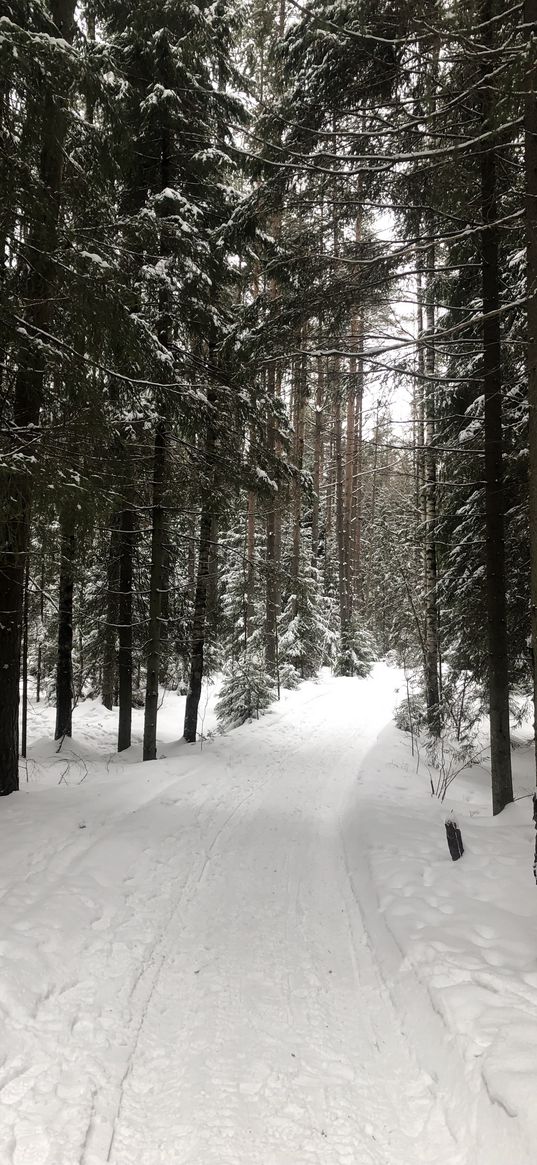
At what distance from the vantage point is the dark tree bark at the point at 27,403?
4.93m

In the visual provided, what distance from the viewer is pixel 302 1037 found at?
10.5 feet

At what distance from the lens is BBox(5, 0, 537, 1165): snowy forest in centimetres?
290

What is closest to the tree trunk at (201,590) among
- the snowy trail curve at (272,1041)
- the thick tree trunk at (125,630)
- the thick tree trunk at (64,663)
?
the thick tree trunk at (125,630)

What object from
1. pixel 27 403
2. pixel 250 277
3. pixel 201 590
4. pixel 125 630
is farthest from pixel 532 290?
pixel 125 630

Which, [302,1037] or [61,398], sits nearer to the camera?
[302,1037]

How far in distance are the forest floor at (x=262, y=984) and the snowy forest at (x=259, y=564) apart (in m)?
0.02

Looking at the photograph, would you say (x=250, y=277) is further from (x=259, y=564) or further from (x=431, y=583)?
(x=431, y=583)

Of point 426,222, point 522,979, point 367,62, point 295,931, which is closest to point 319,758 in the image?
point 295,931

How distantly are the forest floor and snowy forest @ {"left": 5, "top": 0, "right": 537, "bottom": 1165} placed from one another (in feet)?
0.07

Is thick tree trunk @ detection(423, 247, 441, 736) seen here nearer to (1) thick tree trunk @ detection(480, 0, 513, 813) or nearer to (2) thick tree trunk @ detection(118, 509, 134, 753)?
(1) thick tree trunk @ detection(480, 0, 513, 813)

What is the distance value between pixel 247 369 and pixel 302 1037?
20.0 feet

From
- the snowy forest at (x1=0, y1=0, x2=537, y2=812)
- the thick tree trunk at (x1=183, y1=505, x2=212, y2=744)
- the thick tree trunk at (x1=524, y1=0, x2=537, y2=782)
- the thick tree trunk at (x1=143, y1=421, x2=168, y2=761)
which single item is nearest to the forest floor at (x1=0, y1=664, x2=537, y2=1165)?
the snowy forest at (x1=0, y1=0, x2=537, y2=812)

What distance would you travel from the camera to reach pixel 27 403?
6457mm

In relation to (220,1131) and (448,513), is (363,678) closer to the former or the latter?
(448,513)
